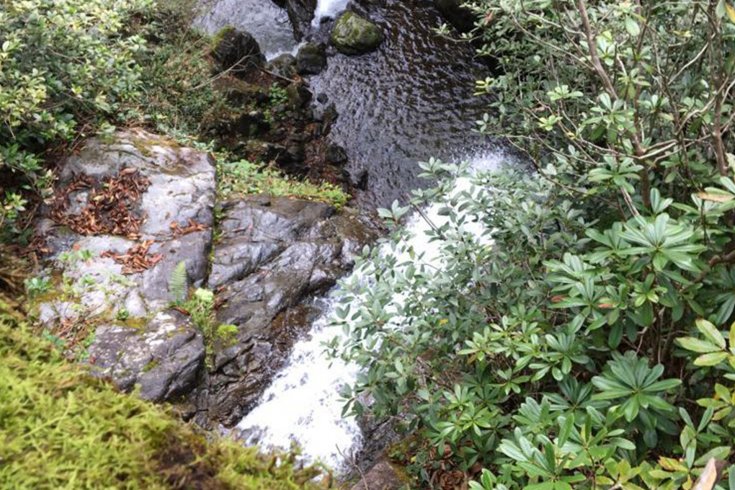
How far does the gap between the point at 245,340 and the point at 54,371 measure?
14.1 ft

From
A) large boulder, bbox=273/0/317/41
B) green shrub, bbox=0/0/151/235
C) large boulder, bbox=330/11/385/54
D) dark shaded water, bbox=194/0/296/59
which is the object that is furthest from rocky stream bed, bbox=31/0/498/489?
large boulder, bbox=273/0/317/41

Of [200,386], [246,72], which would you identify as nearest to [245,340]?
[200,386]

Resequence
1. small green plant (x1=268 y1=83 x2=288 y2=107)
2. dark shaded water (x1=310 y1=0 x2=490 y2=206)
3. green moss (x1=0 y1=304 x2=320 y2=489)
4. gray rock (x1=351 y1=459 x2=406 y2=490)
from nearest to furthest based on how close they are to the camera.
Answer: green moss (x1=0 y1=304 x2=320 y2=489), gray rock (x1=351 y1=459 x2=406 y2=490), dark shaded water (x1=310 y1=0 x2=490 y2=206), small green plant (x1=268 y1=83 x2=288 y2=107)

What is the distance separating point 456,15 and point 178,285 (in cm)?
951

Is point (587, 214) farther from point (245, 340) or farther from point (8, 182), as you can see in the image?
point (8, 182)

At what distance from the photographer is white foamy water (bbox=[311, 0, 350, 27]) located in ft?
40.8

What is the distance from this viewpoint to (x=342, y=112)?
10.2 metres

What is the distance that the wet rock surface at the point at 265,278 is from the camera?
5113 millimetres

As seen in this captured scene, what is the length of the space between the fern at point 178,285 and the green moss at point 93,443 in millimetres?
4070

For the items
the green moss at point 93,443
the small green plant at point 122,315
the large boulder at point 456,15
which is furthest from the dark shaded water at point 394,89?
the green moss at point 93,443

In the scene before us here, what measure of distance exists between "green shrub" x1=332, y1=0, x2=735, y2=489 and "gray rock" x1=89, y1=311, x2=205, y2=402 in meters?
2.26

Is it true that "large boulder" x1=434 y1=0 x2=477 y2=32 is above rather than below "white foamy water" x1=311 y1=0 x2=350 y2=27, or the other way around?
→ above

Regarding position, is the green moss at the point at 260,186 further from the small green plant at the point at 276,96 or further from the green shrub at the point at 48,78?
the small green plant at the point at 276,96

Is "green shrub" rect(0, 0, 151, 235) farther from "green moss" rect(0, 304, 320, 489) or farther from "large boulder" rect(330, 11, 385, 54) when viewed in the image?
"large boulder" rect(330, 11, 385, 54)
